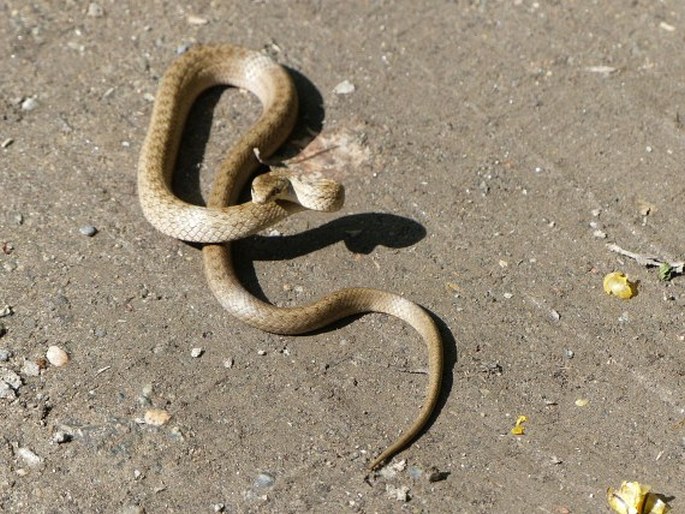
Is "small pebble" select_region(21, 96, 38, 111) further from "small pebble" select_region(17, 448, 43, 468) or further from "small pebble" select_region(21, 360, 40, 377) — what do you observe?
"small pebble" select_region(17, 448, 43, 468)

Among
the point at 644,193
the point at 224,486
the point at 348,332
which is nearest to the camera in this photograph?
the point at 224,486

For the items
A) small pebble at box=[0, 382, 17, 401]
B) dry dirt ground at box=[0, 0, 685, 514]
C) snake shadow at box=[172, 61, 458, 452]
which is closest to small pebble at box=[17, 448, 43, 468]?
dry dirt ground at box=[0, 0, 685, 514]

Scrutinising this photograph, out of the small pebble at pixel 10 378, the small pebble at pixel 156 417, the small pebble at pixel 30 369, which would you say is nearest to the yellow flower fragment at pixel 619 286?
the small pebble at pixel 156 417

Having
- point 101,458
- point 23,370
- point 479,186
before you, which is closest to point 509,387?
point 479,186

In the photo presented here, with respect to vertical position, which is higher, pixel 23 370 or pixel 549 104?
pixel 549 104

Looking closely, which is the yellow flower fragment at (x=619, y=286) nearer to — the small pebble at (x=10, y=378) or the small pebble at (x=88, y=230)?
the small pebble at (x=88, y=230)

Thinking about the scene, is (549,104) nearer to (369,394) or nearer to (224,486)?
(369,394)

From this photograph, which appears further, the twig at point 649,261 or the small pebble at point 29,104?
the small pebble at point 29,104
